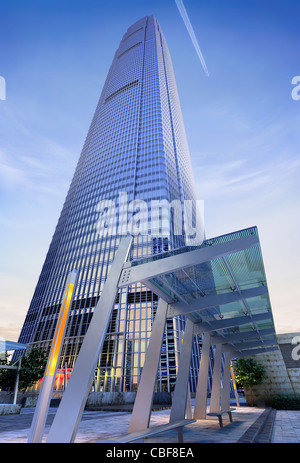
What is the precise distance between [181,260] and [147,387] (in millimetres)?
4553

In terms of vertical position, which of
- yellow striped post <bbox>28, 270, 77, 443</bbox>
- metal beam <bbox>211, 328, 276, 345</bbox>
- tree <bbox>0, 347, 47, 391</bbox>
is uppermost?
metal beam <bbox>211, 328, 276, 345</bbox>

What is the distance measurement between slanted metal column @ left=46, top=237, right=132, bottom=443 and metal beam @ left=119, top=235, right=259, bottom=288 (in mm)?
494

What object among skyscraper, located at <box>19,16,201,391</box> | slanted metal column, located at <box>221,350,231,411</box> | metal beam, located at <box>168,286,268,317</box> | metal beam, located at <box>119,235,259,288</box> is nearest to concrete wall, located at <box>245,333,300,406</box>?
slanted metal column, located at <box>221,350,231,411</box>

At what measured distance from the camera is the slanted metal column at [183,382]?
10414 millimetres

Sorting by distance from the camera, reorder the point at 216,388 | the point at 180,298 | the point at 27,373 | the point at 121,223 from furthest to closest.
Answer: the point at 121,223, the point at 27,373, the point at 216,388, the point at 180,298

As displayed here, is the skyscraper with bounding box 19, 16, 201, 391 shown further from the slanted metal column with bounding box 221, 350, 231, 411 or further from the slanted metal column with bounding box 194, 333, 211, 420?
the slanted metal column with bounding box 194, 333, 211, 420

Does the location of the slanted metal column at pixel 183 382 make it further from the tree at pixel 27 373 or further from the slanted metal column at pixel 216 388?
the tree at pixel 27 373

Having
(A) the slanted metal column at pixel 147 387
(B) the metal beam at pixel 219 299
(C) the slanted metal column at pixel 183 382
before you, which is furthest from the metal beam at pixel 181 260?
(C) the slanted metal column at pixel 183 382

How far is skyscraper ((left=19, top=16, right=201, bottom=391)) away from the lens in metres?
45.3

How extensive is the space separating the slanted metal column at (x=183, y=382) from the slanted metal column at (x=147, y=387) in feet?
9.10

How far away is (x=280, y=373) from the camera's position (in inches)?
917

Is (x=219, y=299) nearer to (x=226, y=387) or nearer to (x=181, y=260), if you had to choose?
(x=181, y=260)

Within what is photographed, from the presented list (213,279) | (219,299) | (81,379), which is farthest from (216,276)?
(81,379)
